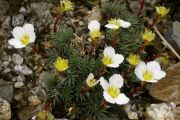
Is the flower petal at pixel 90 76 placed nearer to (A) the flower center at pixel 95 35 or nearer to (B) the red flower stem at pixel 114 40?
(A) the flower center at pixel 95 35

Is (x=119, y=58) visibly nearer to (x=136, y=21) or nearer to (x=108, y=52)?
(x=108, y=52)

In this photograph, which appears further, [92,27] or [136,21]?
[136,21]

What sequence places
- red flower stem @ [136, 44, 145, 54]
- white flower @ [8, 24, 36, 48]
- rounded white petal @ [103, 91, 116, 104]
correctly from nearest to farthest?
rounded white petal @ [103, 91, 116, 104] < white flower @ [8, 24, 36, 48] < red flower stem @ [136, 44, 145, 54]

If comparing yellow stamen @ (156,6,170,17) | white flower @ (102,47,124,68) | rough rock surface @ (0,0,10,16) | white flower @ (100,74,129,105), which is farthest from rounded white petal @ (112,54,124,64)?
rough rock surface @ (0,0,10,16)

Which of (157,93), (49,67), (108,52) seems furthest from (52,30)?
(157,93)

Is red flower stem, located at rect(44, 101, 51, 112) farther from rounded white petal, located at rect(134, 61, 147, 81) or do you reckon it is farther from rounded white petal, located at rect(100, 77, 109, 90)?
rounded white petal, located at rect(134, 61, 147, 81)

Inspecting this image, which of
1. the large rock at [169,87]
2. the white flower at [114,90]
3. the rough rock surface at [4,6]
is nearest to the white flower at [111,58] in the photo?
the white flower at [114,90]
